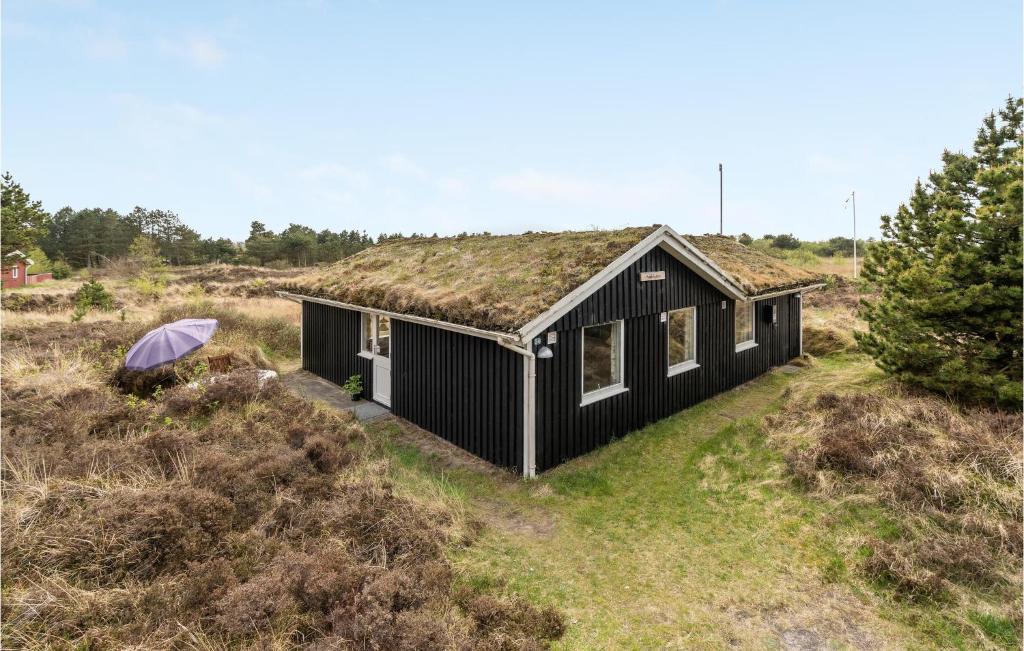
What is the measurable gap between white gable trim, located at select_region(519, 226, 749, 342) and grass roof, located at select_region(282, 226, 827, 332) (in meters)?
0.12

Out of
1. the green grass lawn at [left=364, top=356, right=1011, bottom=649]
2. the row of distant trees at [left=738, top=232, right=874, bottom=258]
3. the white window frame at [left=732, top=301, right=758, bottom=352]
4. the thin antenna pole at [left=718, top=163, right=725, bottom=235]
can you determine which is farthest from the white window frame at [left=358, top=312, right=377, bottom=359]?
the row of distant trees at [left=738, top=232, right=874, bottom=258]

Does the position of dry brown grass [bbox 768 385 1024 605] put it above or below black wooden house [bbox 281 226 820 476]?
below

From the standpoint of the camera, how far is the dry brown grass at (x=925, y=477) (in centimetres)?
429

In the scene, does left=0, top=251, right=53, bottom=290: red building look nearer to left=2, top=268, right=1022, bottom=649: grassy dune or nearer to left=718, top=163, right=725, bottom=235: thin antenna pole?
left=2, top=268, right=1022, bottom=649: grassy dune

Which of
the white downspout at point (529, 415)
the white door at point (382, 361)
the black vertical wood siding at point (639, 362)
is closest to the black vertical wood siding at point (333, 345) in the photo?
the white door at point (382, 361)

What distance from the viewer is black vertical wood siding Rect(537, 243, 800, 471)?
272 inches

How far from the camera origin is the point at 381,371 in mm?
9719

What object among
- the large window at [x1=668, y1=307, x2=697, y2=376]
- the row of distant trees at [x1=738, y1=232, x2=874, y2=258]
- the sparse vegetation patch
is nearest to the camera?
the sparse vegetation patch

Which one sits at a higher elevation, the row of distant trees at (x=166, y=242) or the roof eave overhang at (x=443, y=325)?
the row of distant trees at (x=166, y=242)

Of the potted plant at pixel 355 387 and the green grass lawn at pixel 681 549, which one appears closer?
the green grass lawn at pixel 681 549

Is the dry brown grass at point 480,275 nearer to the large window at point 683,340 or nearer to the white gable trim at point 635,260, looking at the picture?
the white gable trim at point 635,260

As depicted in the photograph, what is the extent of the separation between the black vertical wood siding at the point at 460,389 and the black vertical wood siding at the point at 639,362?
474mm

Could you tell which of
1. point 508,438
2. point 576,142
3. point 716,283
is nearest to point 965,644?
point 508,438

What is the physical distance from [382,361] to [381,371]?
22 centimetres
